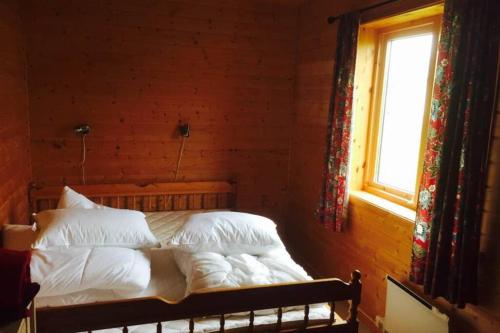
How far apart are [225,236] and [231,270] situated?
1.20ft

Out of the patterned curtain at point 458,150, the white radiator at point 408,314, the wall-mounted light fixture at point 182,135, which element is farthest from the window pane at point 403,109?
the wall-mounted light fixture at point 182,135

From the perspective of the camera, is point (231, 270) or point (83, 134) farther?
point (83, 134)

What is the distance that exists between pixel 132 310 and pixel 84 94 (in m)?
2.40

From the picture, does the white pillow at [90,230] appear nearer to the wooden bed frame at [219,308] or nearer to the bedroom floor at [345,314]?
the wooden bed frame at [219,308]

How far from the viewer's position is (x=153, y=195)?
145 inches

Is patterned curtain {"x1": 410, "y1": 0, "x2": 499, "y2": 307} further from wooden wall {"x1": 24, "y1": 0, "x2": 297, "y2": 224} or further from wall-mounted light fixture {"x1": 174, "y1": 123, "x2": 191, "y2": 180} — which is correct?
wall-mounted light fixture {"x1": 174, "y1": 123, "x2": 191, "y2": 180}

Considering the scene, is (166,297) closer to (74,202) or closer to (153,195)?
(74,202)

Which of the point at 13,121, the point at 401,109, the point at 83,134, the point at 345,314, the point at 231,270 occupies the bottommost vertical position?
the point at 345,314

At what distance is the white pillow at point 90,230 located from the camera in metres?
2.36

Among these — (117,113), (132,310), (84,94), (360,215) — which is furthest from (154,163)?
(132,310)

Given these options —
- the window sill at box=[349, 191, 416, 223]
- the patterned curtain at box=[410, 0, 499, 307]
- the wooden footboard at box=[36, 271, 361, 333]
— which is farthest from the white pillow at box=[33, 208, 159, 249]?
the patterned curtain at box=[410, 0, 499, 307]

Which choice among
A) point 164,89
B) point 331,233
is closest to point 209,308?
point 331,233

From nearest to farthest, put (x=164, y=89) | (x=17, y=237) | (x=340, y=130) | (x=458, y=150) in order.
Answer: (x=458, y=150) < (x=17, y=237) < (x=340, y=130) < (x=164, y=89)

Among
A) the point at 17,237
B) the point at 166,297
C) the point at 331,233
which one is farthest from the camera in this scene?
the point at 331,233
